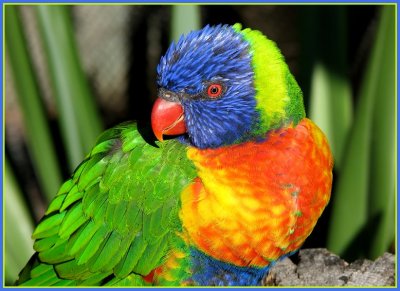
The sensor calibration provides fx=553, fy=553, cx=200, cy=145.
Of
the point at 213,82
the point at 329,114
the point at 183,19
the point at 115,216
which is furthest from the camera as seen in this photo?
the point at 329,114

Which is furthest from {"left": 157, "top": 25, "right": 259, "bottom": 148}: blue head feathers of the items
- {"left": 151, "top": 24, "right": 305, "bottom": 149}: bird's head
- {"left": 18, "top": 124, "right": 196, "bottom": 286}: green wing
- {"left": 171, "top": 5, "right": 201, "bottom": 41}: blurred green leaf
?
{"left": 171, "top": 5, "right": 201, "bottom": 41}: blurred green leaf

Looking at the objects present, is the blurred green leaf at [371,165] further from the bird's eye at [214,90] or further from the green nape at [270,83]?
the bird's eye at [214,90]

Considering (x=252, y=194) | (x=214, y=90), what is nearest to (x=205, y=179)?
(x=252, y=194)

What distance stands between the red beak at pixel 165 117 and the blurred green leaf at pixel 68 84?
27.0 inches

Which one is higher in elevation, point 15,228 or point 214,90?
point 214,90

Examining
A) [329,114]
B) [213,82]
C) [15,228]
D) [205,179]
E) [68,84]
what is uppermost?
[213,82]

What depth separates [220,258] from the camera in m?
1.57

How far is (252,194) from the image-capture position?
1.50 meters

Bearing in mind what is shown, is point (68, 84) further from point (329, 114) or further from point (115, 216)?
point (329, 114)

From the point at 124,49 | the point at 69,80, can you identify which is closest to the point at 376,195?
the point at 69,80

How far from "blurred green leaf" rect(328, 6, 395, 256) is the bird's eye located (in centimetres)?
69

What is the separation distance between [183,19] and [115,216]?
815mm

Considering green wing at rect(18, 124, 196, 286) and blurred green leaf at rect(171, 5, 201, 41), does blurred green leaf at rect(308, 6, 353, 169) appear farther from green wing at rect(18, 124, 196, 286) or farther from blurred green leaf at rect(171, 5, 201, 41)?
green wing at rect(18, 124, 196, 286)

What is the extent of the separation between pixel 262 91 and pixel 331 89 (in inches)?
27.8
